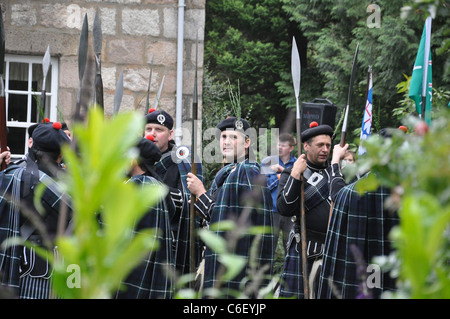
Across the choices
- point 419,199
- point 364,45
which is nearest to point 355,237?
point 419,199

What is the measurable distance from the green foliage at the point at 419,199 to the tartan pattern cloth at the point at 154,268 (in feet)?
7.75

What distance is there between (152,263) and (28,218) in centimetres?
89

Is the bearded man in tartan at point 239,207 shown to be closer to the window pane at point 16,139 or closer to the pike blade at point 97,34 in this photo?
the pike blade at point 97,34

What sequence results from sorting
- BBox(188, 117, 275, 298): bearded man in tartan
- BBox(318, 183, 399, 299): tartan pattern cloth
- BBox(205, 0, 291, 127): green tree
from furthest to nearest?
1. BBox(205, 0, 291, 127): green tree
2. BBox(188, 117, 275, 298): bearded man in tartan
3. BBox(318, 183, 399, 299): tartan pattern cloth

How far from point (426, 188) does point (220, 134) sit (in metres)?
4.17

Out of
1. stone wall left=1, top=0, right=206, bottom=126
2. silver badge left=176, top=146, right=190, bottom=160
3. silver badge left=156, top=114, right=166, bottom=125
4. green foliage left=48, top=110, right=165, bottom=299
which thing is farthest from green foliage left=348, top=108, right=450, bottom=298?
stone wall left=1, top=0, right=206, bottom=126

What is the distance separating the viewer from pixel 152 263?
4055 mm

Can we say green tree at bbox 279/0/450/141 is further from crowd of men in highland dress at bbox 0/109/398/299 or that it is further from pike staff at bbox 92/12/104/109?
pike staff at bbox 92/12/104/109

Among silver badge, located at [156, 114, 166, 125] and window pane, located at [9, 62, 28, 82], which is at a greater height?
window pane, located at [9, 62, 28, 82]

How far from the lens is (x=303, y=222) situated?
15.8 feet

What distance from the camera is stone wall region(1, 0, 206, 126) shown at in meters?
8.18

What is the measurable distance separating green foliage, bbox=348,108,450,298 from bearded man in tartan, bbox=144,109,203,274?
3.50m
